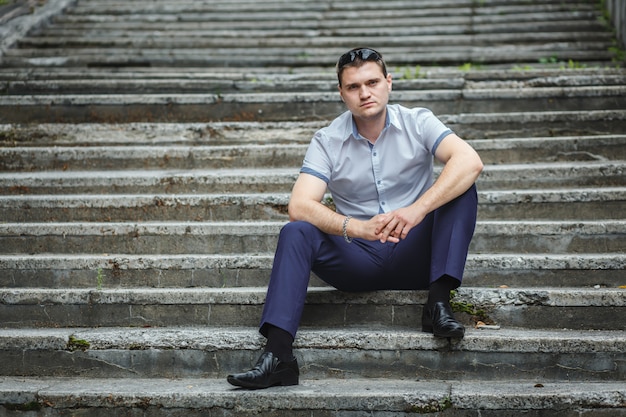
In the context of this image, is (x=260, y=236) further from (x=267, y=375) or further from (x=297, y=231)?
(x=267, y=375)

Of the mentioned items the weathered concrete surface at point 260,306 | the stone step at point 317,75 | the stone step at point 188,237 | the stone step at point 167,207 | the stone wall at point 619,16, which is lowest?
the weathered concrete surface at point 260,306

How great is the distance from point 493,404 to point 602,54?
15.6 ft

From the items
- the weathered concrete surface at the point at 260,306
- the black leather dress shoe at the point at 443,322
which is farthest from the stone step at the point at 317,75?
the black leather dress shoe at the point at 443,322

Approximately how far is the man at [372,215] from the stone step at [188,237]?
0.62 m

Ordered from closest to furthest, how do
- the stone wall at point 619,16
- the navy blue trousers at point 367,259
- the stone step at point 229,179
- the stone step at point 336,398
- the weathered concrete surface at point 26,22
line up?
the stone step at point 336,398 → the navy blue trousers at point 367,259 → the stone step at point 229,179 → the stone wall at point 619,16 → the weathered concrete surface at point 26,22

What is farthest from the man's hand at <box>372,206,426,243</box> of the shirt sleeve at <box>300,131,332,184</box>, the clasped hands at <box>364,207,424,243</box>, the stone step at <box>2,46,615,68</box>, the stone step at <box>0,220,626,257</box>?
the stone step at <box>2,46,615,68</box>

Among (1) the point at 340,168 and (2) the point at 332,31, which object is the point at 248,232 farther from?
(2) the point at 332,31

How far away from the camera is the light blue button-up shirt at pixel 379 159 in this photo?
351 cm

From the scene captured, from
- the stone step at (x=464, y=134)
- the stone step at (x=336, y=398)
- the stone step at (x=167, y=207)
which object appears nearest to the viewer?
the stone step at (x=336, y=398)

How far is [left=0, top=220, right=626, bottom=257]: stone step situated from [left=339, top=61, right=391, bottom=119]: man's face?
0.93 metres

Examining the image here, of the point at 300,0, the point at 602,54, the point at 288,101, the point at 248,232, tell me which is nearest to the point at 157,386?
the point at 248,232

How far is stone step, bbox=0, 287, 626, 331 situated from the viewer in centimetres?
341

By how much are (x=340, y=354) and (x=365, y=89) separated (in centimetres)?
118

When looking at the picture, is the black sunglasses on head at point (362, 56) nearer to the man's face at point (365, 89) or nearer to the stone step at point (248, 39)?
the man's face at point (365, 89)
